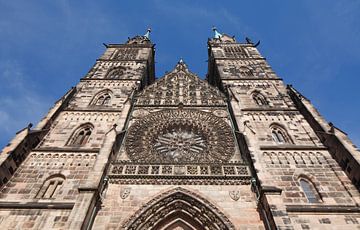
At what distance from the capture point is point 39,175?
11.1 meters

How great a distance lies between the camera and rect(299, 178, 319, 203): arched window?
10164mm

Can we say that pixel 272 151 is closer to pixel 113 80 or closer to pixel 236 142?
pixel 236 142

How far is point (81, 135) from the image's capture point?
1401cm

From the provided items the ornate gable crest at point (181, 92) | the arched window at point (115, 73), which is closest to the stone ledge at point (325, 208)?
the ornate gable crest at point (181, 92)

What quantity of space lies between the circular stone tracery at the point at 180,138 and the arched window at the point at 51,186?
3.15m

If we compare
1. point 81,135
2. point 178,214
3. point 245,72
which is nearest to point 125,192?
point 178,214

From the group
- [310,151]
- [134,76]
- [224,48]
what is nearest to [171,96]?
[134,76]

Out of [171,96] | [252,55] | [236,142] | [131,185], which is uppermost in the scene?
[252,55]

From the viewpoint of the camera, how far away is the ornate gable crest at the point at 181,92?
1636cm

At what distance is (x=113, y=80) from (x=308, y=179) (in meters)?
13.7

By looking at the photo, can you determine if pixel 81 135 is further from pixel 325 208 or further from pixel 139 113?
pixel 325 208

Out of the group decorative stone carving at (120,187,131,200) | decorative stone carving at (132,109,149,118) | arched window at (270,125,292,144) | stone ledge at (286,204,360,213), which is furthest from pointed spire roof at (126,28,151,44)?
stone ledge at (286,204,360,213)

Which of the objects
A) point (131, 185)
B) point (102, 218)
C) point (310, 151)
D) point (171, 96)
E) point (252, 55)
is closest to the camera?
point (102, 218)

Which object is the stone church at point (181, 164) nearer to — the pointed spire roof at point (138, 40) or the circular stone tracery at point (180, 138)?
the circular stone tracery at point (180, 138)
